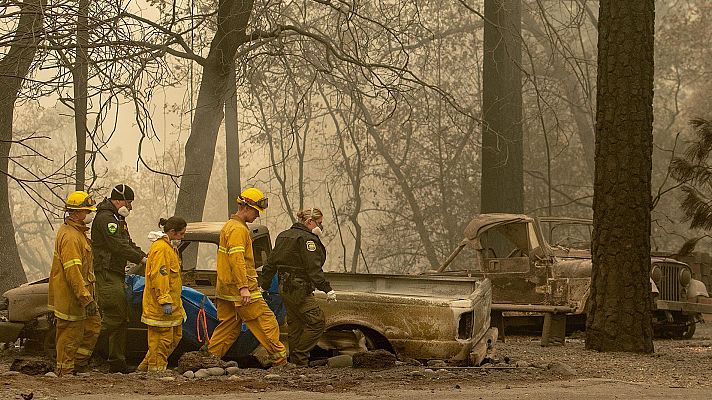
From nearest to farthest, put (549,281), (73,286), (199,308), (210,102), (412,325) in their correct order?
(73,286), (412,325), (199,308), (549,281), (210,102)

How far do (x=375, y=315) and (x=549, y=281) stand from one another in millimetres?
5487

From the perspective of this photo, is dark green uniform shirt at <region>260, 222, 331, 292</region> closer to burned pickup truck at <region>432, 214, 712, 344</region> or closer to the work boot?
the work boot

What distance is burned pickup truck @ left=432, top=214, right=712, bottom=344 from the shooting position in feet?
52.1

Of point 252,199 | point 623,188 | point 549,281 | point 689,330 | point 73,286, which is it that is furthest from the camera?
point 689,330

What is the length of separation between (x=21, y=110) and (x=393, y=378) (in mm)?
61023

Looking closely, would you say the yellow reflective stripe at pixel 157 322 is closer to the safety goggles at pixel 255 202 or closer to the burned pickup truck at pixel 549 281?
the safety goggles at pixel 255 202

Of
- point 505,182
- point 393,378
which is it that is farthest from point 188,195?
A: point 393,378

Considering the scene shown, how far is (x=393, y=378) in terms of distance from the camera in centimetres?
1049

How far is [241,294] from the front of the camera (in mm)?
11211

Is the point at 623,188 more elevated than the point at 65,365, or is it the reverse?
the point at 623,188

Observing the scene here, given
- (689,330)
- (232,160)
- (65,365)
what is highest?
(232,160)

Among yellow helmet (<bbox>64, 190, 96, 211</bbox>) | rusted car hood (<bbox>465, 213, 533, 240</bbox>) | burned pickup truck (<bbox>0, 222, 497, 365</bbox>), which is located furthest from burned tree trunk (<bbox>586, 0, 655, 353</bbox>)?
yellow helmet (<bbox>64, 190, 96, 211</bbox>)

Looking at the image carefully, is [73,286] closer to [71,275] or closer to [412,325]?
[71,275]

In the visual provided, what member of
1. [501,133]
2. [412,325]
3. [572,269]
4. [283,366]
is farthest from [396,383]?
[501,133]
